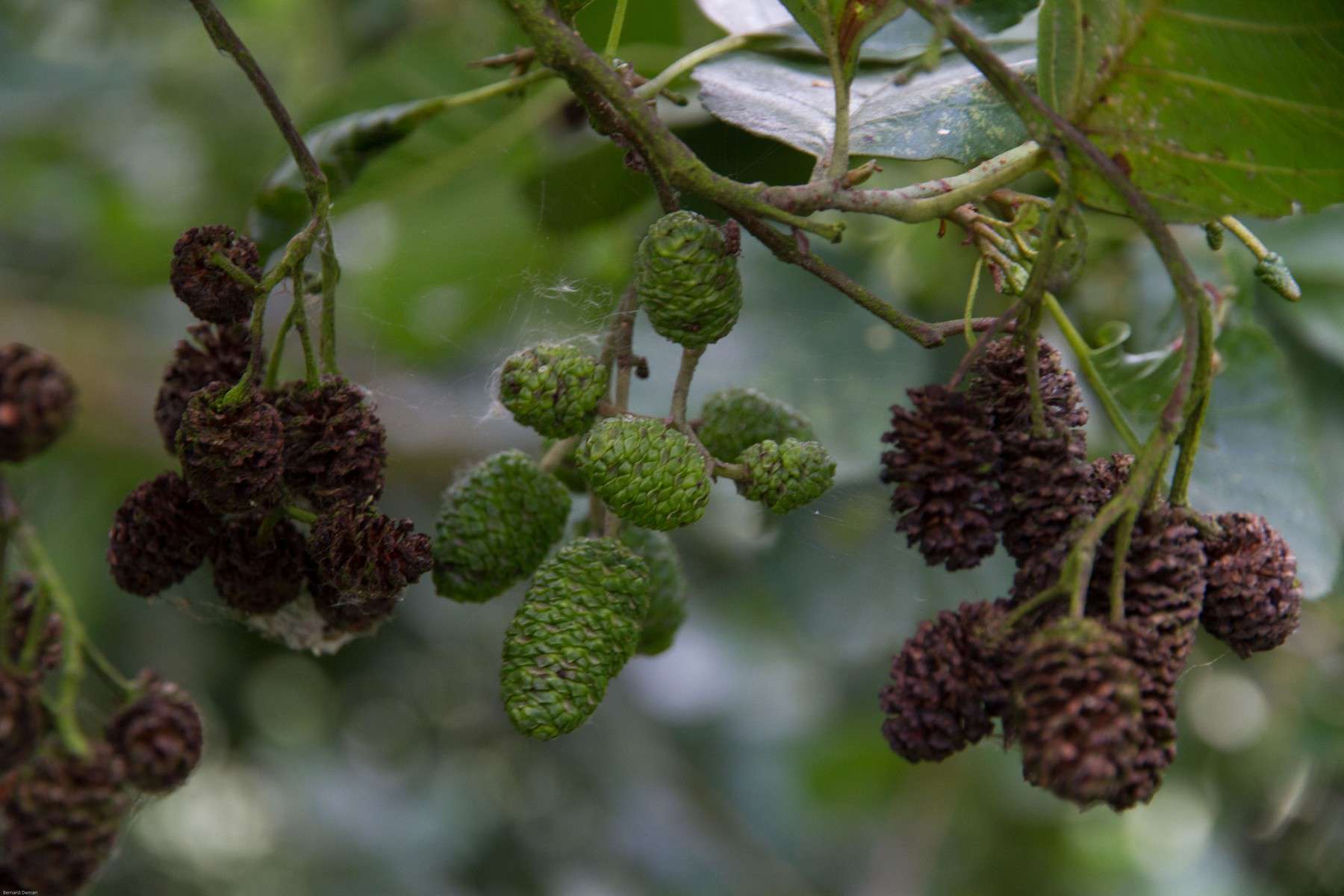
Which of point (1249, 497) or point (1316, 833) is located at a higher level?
point (1249, 497)

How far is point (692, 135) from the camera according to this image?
161cm

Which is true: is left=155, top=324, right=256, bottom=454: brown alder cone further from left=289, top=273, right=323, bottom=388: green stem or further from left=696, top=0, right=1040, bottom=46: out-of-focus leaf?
left=696, top=0, right=1040, bottom=46: out-of-focus leaf

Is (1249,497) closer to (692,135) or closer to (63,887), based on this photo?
(692,135)

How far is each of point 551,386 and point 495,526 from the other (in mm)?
224

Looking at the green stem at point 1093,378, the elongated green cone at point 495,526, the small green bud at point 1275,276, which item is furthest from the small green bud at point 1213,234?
the elongated green cone at point 495,526

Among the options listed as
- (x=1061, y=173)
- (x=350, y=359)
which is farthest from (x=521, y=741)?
(x=1061, y=173)

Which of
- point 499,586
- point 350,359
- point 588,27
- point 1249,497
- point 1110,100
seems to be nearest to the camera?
point 1110,100

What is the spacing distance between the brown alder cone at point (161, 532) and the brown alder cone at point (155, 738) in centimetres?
26

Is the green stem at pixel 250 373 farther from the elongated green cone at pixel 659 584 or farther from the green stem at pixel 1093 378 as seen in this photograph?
the green stem at pixel 1093 378

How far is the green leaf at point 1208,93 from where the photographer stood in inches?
38.3

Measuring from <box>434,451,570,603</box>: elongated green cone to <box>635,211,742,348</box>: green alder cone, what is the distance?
322mm


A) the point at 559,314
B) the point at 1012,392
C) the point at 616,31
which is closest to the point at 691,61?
the point at 616,31

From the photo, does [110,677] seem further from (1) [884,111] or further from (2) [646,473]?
(1) [884,111]

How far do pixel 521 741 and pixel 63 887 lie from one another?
2587 millimetres
